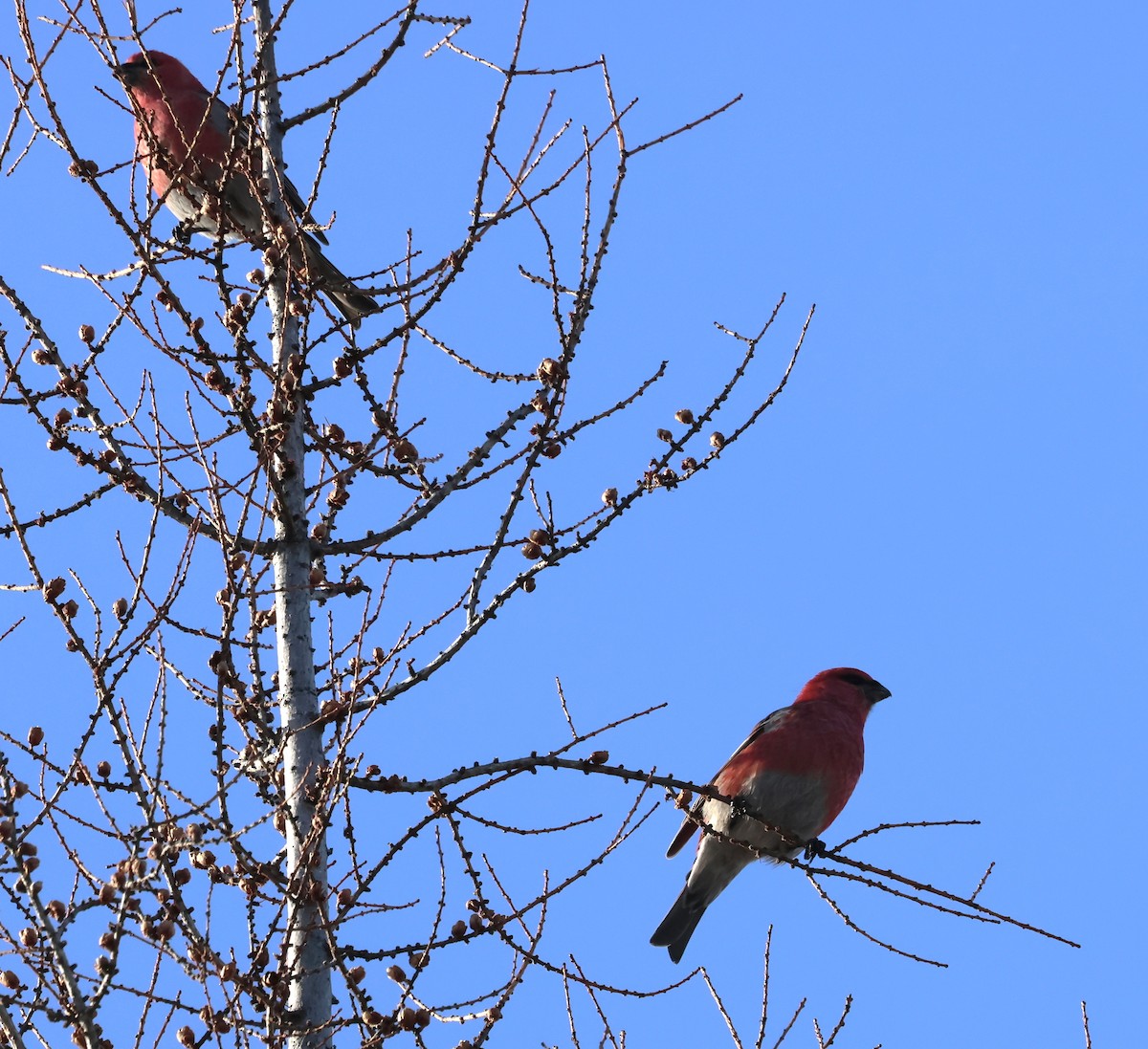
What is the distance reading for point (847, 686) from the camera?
21.5ft

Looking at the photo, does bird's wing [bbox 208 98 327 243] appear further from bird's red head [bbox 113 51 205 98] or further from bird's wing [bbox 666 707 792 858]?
bird's wing [bbox 666 707 792 858]

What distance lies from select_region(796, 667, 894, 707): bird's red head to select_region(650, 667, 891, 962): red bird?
1.84 ft

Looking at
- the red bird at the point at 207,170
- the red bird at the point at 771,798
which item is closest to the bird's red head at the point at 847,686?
the red bird at the point at 771,798

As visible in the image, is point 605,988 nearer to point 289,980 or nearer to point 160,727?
point 289,980

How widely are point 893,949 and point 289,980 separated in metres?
1.59

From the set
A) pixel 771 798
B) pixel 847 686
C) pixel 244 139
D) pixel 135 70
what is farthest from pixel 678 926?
pixel 135 70

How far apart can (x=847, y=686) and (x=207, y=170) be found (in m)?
3.40

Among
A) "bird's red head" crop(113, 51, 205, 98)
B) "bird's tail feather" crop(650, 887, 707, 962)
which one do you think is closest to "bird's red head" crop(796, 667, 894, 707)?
"bird's tail feather" crop(650, 887, 707, 962)

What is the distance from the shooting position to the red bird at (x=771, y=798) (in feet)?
18.4

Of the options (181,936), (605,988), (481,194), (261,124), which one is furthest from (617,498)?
(261,124)

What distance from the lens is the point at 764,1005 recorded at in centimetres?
418

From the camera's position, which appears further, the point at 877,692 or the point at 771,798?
the point at 877,692

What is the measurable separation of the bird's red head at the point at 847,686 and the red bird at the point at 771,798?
562 mm

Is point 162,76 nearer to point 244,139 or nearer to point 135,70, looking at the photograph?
point 135,70
